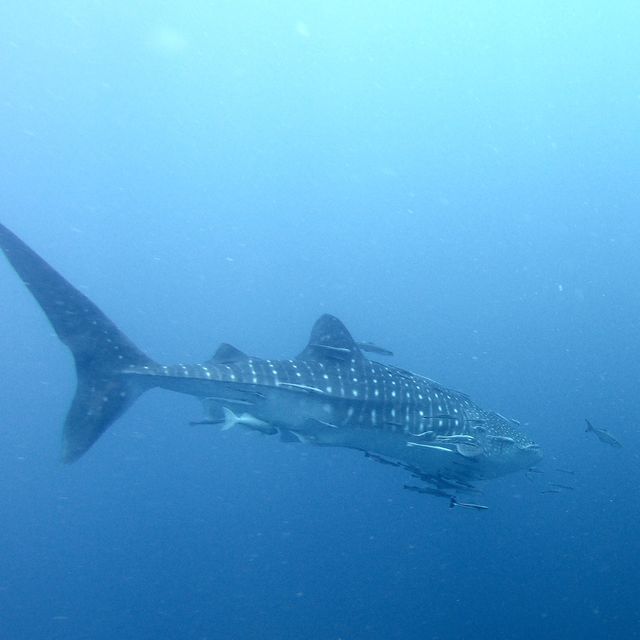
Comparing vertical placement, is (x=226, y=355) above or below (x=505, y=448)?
above

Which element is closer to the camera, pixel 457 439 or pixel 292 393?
pixel 292 393

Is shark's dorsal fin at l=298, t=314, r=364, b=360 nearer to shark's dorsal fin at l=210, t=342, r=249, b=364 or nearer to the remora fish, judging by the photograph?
the remora fish

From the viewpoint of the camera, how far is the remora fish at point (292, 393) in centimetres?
578

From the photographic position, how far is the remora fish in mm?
5777

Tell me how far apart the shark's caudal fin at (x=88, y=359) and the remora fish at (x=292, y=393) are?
10 mm

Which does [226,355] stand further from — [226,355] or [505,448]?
[505,448]

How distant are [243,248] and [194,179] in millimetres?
16374

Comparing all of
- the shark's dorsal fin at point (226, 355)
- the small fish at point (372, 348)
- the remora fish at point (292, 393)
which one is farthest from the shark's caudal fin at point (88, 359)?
the small fish at point (372, 348)

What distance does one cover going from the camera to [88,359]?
19.6ft

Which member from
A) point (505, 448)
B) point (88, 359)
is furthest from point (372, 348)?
point (88, 359)

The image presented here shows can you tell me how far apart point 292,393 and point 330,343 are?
995mm

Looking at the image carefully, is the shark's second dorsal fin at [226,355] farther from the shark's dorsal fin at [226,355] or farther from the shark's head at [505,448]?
the shark's head at [505,448]

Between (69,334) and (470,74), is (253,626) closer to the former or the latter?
(69,334)

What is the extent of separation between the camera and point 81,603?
21.9 m
